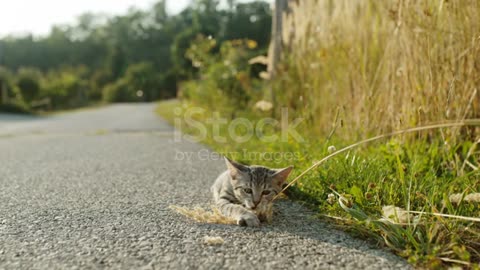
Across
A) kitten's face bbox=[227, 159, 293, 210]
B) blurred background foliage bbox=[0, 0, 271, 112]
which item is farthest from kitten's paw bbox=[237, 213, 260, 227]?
blurred background foliage bbox=[0, 0, 271, 112]

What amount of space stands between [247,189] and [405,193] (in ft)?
2.92

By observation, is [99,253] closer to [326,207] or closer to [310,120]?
[326,207]

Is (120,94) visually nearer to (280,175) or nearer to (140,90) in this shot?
(140,90)

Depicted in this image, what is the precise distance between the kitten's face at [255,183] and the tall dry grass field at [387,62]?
70 centimetres

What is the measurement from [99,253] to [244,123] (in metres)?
4.71

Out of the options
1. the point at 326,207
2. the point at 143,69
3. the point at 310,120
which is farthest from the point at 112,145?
the point at 143,69

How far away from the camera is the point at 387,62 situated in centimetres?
356

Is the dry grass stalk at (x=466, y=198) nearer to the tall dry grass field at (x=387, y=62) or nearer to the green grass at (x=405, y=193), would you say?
the green grass at (x=405, y=193)

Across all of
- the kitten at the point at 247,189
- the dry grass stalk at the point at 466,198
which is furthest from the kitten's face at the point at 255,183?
the dry grass stalk at the point at 466,198

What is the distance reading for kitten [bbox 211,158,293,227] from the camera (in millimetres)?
2482

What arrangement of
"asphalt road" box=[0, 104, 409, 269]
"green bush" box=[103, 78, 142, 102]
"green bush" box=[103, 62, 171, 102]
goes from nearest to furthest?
1. "asphalt road" box=[0, 104, 409, 269]
2. "green bush" box=[103, 78, 142, 102]
3. "green bush" box=[103, 62, 171, 102]

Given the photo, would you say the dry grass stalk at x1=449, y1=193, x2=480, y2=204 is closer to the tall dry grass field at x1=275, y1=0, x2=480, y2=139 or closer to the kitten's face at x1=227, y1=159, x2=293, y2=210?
the tall dry grass field at x1=275, y1=0, x2=480, y2=139

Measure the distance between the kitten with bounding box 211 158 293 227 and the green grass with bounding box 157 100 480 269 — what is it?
0.24 meters

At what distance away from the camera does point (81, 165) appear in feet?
13.9
